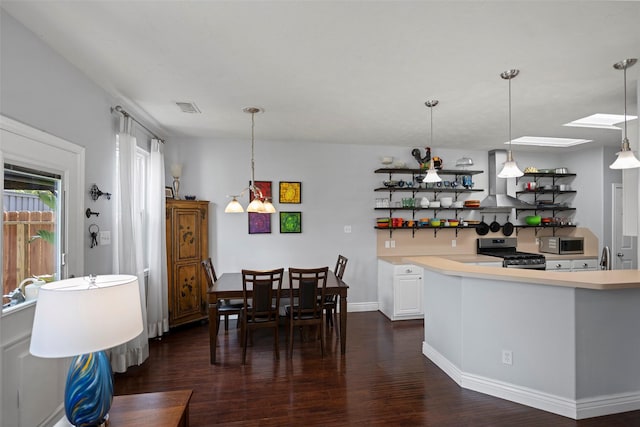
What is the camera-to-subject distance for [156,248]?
3.79 m

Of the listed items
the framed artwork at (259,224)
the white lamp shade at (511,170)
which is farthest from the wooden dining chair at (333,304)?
the white lamp shade at (511,170)

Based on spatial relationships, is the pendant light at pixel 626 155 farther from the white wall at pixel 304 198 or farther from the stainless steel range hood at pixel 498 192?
the white wall at pixel 304 198

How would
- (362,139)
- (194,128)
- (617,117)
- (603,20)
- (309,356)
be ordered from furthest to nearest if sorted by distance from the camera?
(362,139), (194,128), (617,117), (309,356), (603,20)

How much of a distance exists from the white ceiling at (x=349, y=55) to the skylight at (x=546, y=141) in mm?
1157

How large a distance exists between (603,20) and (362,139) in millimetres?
3057

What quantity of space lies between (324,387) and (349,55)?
278cm

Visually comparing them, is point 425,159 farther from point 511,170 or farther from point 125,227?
point 125,227

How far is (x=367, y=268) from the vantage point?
16.6 ft

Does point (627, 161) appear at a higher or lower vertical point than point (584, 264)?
higher

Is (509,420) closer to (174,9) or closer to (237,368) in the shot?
(237,368)

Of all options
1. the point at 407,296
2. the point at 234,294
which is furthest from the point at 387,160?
the point at 234,294

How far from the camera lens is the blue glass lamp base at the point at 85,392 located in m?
1.29

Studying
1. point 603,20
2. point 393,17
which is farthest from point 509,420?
point 393,17

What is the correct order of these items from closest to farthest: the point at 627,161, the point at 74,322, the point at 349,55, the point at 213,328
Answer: the point at 74,322 → the point at 349,55 → the point at 627,161 → the point at 213,328
